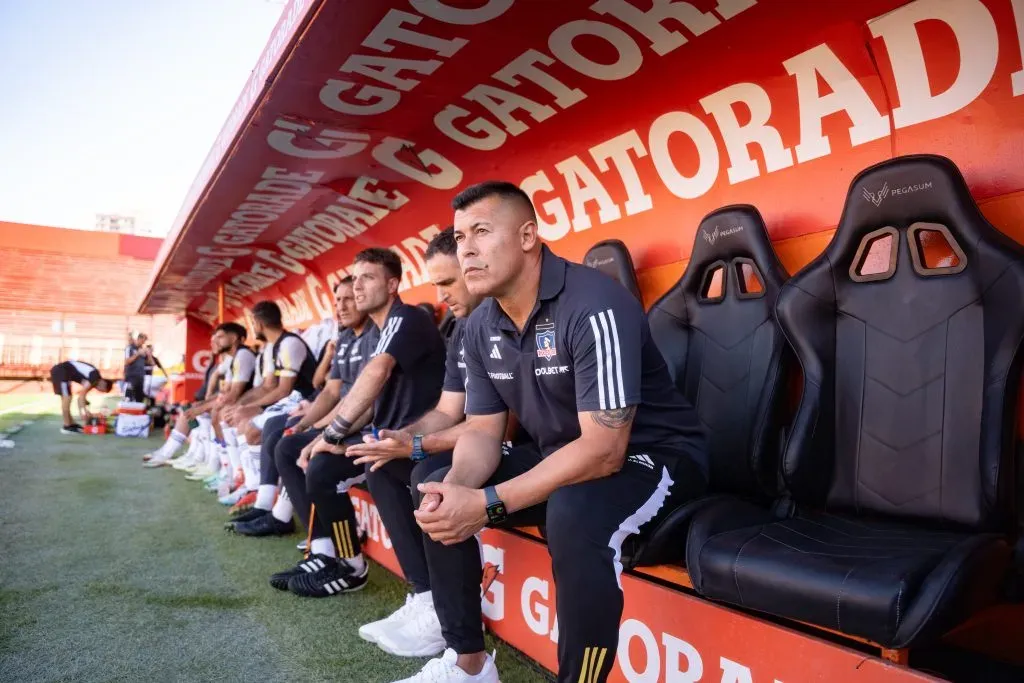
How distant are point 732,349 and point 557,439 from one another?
688 mm

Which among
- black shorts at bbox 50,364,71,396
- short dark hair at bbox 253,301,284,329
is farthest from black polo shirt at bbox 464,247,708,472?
black shorts at bbox 50,364,71,396

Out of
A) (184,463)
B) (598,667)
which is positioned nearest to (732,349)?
(598,667)

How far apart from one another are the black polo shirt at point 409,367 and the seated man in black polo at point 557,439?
3.10ft

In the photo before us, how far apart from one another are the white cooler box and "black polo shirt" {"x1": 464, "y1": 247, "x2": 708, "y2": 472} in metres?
9.77

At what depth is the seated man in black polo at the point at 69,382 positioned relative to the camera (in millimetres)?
10256

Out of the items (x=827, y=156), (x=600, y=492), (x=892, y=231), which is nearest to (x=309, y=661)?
(x=600, y=492)

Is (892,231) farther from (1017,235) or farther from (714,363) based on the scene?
(714,363)

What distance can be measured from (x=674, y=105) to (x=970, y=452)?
1.64 meters

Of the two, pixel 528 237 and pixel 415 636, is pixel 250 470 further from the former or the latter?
pixel 528 237

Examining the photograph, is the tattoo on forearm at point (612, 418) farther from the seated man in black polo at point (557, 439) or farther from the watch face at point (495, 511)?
the watch face at point (495, 511)

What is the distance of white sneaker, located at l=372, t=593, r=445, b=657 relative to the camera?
2104 millimetres

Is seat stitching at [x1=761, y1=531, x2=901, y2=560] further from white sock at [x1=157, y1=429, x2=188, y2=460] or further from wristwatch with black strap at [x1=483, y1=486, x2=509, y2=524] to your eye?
white sock at [x1=157, y1=429, x2=188, y2=460]

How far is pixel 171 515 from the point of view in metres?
4.35

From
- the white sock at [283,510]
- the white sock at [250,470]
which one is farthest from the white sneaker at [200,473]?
the white sock at [283,510]
